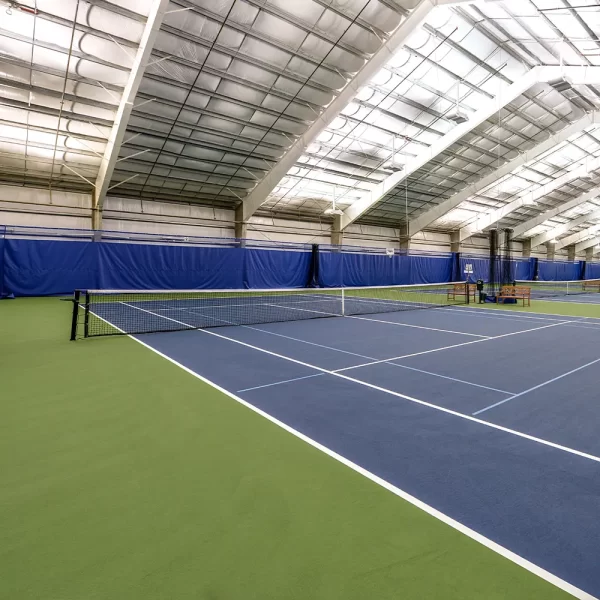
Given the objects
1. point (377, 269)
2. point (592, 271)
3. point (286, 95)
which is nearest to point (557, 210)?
point (592, 271)

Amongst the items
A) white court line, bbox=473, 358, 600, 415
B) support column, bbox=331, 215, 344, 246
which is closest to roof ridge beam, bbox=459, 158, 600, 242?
support column, bbox=331, 215, 344, 246

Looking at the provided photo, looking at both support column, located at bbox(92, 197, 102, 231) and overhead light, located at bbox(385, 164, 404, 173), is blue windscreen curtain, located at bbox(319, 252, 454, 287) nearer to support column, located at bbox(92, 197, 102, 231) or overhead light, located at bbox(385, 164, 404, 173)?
overhead light, located at bbox(385, 164, 404, 173)

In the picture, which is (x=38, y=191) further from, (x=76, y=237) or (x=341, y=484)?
(x=341, y=484)

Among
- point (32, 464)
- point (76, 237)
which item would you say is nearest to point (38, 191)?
point (76, 237)

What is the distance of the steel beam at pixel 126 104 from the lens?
474 inches

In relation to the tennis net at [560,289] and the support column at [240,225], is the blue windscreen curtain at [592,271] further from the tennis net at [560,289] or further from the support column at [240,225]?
the support column at [240,225]

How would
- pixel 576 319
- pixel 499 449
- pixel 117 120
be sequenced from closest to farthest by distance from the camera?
pixel 499 449 → pixel 576 319 → pixel 117 120

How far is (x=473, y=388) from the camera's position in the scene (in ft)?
16.0

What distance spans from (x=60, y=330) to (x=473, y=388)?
8.62m

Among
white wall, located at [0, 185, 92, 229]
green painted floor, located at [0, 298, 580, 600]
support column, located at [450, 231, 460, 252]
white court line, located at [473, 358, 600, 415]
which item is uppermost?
white wall, located at [0, 185, 92, 229]

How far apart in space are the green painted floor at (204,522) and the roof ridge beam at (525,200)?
34.6 m

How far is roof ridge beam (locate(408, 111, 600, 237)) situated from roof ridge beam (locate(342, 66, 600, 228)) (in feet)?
18.1

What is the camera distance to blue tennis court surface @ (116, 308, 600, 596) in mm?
2361

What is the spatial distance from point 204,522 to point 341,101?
18638 mm
